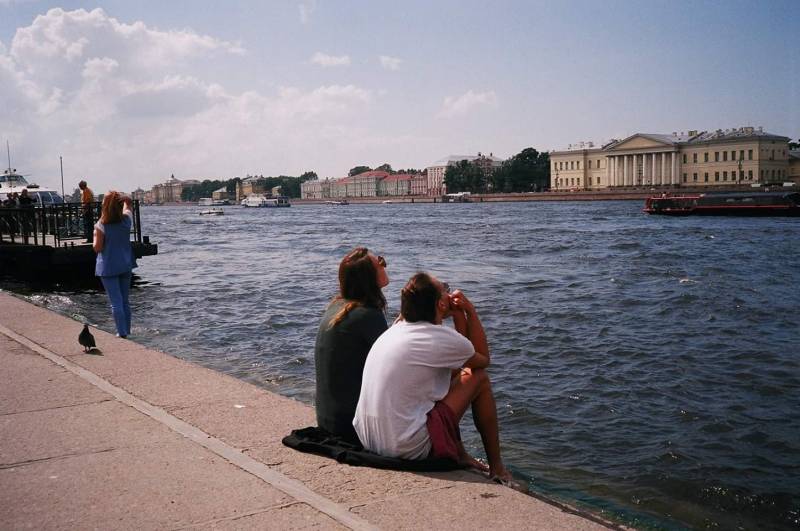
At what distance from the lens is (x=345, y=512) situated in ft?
12.1

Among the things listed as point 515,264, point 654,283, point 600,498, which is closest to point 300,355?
point 600,498

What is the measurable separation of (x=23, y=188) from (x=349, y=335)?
35416 millimetres

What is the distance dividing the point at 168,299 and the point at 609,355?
11.2 meters

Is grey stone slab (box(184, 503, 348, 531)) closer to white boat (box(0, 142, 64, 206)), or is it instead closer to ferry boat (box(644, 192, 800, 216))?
white boat (box(0, 142, 64, 206))

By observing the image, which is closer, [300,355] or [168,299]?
[300,355]

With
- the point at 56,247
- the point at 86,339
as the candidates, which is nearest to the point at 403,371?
the point at 86,339

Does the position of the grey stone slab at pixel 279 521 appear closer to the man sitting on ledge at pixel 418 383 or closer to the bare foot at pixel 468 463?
the man sitting on ledge at pixel 418 383

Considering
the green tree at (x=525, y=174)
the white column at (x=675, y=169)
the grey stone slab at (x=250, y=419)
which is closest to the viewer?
Answer: the grey stone slab at (x=250, y=419)

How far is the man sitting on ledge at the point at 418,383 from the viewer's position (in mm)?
4289

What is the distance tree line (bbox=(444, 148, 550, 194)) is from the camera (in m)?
170

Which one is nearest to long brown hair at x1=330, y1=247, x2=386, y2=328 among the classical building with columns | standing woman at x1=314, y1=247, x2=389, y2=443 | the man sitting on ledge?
standing woman at x1=314, y1=247, x2=389, y2=443

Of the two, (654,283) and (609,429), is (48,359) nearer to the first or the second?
(609,429)

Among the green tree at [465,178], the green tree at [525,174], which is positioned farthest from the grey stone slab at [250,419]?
the green tree at [465,178]

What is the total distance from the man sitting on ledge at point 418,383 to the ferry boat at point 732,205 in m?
62.3
